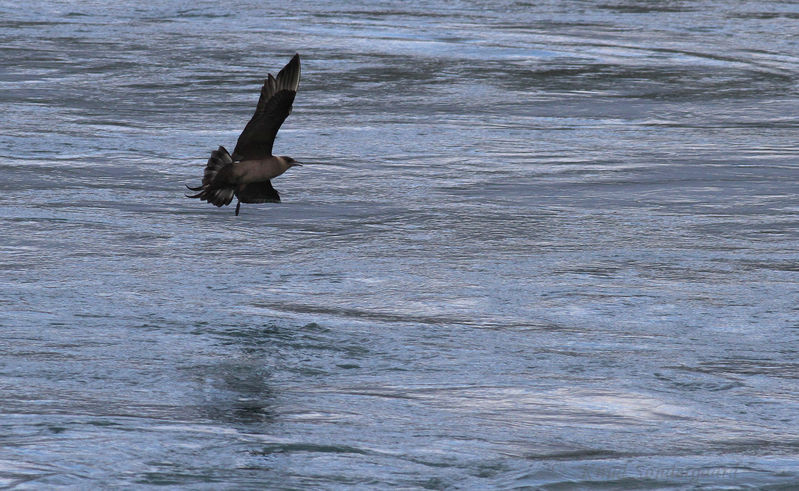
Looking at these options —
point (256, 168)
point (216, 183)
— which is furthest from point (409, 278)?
point (216, 183)

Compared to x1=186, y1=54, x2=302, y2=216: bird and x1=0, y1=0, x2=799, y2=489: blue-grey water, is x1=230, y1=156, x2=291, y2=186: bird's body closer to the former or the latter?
x1=186, y1=54, x2=302, y2=216: bird

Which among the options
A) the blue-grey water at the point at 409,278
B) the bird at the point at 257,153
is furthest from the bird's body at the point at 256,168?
the blue-grey water at the point at 409,278

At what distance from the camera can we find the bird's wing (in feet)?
25.9

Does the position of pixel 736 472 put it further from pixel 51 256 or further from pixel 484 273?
pixel 51 256

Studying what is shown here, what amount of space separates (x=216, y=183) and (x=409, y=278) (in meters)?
1.11

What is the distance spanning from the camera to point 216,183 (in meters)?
8.03

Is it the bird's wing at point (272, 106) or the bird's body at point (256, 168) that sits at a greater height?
the bird's wing at point (272, 106)

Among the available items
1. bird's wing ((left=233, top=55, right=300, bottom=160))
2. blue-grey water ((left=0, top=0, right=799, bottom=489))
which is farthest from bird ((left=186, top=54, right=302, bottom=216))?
blue-grey water ((left=0, top=0, right=799, bottom=489))

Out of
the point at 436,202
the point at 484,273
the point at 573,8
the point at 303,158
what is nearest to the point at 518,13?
the point at 573,8

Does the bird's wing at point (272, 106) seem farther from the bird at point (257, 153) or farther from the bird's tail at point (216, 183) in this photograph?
the bird's tail at point (216, 183)

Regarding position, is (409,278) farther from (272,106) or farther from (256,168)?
(272,106)

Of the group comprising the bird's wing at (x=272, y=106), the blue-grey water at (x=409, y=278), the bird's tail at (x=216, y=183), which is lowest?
the blue-grey water at (x=409, y=278)

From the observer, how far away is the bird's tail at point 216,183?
799 cm

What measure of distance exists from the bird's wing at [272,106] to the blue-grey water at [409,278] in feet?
2.46
